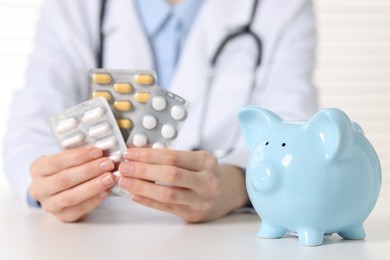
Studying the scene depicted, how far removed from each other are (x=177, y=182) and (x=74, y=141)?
0.10 metres

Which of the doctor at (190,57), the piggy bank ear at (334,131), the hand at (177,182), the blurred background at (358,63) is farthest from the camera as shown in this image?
the blurred background at (358,63)

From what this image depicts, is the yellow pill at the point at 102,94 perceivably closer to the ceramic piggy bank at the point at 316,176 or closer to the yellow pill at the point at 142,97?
the yellow pill at the point at 142,97

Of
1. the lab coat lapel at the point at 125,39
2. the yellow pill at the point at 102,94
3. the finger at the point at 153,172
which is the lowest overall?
the finger at the point at 153,172

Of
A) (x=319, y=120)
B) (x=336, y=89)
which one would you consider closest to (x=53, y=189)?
(x=319, y=120)

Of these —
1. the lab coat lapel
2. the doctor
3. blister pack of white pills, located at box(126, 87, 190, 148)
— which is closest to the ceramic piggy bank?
blister pack of white pills, located at box(126, 87, 190, 148)

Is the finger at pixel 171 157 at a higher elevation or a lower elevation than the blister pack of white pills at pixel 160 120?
lower

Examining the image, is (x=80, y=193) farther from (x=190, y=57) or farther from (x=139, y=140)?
(x=190, y=57)

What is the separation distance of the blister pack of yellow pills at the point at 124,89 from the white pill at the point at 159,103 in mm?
17

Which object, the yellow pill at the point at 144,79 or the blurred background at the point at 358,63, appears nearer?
the yellow pill at the point at 144,79

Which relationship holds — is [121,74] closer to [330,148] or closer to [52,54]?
[330,148]

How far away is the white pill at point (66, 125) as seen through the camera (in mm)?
625

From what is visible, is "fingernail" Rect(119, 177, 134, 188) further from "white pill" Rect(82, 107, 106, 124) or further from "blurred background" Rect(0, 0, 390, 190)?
"blurred background" Rect(0, 0, 390, 190)

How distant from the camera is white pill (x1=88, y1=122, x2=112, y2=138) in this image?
0.63 m

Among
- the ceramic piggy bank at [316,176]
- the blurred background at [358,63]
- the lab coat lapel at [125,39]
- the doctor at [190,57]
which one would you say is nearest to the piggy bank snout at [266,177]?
the ceramic piggy bank at [316,176]
